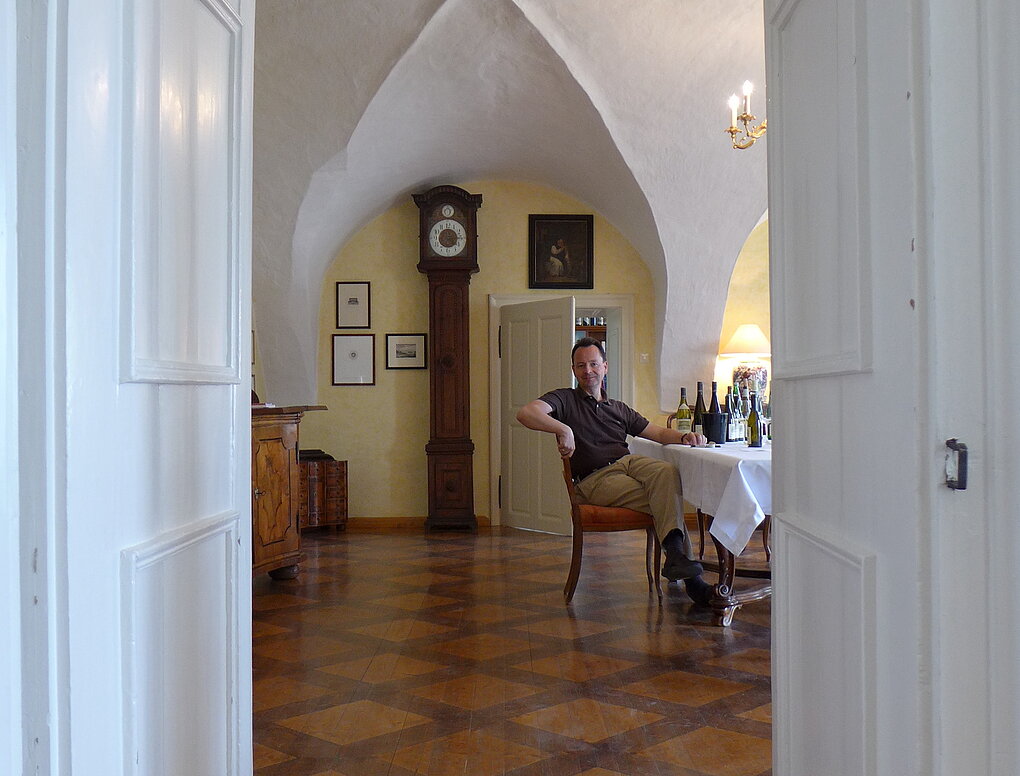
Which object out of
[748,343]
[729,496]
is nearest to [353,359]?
[748,343]

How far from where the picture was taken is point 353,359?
7.34 meters

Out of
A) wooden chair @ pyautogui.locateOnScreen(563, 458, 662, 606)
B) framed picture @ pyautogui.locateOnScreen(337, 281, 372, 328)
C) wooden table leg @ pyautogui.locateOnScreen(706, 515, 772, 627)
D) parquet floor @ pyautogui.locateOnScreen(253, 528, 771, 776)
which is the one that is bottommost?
parquet floor @ pyautogui.locateOnScreen(253, 528, 771, 776)

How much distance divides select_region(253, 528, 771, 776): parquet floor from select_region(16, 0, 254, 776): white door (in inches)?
31.9

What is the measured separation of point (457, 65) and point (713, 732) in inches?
165

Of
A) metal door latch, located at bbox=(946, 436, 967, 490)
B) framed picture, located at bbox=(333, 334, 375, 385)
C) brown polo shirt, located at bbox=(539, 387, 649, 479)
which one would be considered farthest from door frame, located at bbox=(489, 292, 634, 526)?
metal door latch, located at bbox=(946, 436, 967, 490)

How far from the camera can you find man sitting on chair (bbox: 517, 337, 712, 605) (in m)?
4.04

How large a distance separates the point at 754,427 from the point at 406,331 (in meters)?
3.85

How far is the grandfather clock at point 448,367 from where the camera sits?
7117mm

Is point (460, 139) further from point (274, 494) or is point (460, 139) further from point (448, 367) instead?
point (274, 494)

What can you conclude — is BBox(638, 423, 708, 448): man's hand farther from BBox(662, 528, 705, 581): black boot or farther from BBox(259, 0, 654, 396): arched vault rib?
BBox(259, 0, 654, 396): arched vault rib

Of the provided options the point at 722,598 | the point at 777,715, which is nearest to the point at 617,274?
the point at 722,598

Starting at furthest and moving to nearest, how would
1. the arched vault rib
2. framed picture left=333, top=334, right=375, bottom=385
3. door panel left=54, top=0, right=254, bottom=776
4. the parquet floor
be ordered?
framed picture left=333, top=334, right=375, bottom=385 → the arched vault rib → the parquet floor → door panel left=54, top=0, right=254, bottom=776

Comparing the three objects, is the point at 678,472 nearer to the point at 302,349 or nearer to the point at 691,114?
the point at 691,114

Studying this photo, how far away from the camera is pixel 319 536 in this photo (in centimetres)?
670
